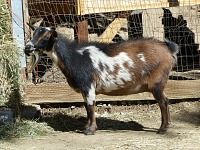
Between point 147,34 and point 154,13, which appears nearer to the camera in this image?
point 147,34

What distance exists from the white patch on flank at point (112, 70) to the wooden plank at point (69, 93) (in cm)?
138

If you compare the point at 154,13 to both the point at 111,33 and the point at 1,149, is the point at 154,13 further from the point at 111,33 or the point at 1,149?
the point at 1,149

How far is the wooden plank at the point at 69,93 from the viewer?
8.15 m

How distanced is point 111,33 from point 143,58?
7.31 ft

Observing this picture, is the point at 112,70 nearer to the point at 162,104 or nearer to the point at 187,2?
the point at 162,104

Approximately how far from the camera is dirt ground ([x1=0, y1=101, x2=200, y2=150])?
6.32 meters

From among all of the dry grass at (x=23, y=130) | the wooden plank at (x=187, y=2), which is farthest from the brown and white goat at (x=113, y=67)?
the wooden plank at (x=187, y=2)

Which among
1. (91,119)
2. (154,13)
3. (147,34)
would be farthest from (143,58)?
(154,13)

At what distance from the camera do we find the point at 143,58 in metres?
6.87

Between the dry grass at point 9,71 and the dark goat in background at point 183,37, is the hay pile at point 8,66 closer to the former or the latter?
the dry grass at point 9,71

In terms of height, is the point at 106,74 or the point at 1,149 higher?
the point at 106,74

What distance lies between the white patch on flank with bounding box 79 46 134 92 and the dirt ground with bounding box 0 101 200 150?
0.69 m

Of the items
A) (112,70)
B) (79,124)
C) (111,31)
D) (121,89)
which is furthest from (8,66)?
(111,31)

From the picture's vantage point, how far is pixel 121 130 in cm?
720
